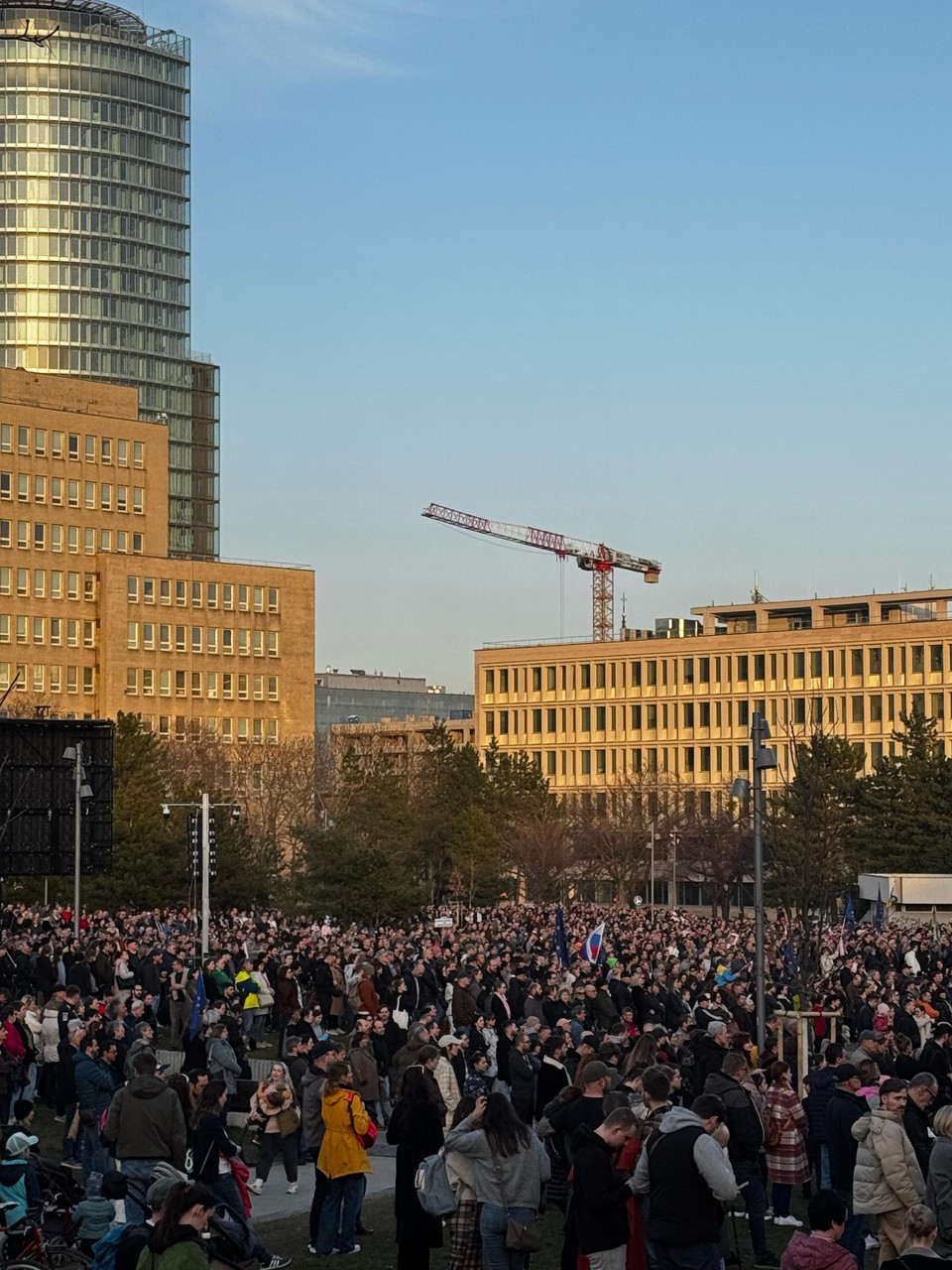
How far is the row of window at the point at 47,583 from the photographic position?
134125 millimetres

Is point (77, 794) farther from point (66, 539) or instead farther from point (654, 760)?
point (66, 539)

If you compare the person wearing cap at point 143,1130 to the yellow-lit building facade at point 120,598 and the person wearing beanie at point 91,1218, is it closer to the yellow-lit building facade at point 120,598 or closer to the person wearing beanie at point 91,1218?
the person wearing beanie at point 91,1218

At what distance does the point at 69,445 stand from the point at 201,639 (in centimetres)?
1516

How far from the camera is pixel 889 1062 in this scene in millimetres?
19078

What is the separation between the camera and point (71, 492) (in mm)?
137875

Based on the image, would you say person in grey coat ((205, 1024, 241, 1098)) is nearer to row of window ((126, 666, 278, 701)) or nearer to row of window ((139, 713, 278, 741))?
row of window ((139, 713, 278, 741))

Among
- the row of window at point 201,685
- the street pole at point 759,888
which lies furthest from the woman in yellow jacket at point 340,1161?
the row of window at point 201,685

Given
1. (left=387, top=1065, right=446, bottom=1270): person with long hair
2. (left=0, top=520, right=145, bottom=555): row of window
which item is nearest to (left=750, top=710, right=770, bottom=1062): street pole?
(left=387, top=1065, right=446, bottom=1270): person with long hair

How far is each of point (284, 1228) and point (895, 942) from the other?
95.6 feet

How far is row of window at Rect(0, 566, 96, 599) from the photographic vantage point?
13412 centimetres

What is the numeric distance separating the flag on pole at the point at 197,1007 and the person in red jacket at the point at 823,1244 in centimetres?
1406

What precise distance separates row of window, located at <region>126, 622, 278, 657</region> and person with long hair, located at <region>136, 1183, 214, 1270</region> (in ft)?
411

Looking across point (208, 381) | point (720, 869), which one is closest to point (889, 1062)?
point (720, 869)

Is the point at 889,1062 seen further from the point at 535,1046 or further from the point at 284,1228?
the point at 284,1228
